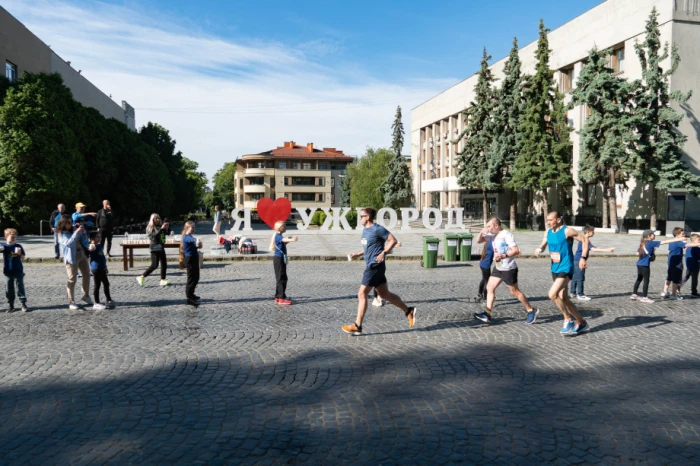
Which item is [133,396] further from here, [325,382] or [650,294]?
[650,294]

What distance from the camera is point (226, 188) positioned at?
130 metres

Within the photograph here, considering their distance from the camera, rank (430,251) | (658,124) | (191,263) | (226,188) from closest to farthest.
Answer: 1. (191,263)
2. (430,251)
3. (658,124)
4. (226,188)

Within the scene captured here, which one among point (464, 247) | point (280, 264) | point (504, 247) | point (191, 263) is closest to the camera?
point (504, 247)

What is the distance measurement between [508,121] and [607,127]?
30.0 ft

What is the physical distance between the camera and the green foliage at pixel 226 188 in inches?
4985

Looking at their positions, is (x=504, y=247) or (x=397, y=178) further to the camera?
(x=397, y=178)

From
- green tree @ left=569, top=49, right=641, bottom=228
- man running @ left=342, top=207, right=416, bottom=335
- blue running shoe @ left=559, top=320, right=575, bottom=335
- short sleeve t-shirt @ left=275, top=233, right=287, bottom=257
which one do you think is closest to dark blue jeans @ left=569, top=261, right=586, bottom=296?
blue running shoe @ left=559, top=320, right=575, bottom=335

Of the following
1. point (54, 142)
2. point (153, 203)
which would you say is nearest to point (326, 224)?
point (54, 142)

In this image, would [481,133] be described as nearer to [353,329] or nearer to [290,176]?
[353,329]

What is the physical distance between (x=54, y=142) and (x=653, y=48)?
114ft

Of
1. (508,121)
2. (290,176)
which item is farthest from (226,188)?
(508,121)

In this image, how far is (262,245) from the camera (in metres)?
24.6

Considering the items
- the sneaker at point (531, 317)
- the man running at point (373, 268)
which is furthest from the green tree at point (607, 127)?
the man running at point (373, 268)

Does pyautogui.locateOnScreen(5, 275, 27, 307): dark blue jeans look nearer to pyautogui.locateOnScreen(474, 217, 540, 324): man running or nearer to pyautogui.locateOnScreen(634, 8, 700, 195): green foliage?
pyautogui.locateOnScreen(474, 217, 540, 324): man running
